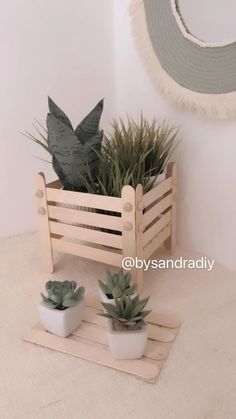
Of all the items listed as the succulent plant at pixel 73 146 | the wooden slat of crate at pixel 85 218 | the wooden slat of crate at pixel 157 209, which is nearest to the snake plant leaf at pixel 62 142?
the succulent plant at pixel 73 146

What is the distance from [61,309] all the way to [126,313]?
146mm

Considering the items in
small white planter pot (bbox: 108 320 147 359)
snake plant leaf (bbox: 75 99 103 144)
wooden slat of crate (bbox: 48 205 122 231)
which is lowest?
small white planter pot (bbox: 108 320 147 359)

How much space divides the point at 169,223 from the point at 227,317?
1.06 feet

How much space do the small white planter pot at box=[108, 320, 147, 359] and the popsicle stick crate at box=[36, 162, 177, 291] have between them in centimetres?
21

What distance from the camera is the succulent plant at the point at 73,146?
0.86 meters

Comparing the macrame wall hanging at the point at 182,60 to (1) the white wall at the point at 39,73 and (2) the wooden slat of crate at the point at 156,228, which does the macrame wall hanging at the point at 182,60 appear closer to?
(1) the white wall at the point at 39,73

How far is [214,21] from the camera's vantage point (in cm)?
86

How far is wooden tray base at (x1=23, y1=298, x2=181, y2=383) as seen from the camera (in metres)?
0.68

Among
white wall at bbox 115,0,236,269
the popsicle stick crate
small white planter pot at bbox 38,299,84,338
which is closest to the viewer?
small white planter pot at bbox 38,299,84,338

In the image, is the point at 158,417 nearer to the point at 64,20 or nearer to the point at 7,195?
the point at 7,195

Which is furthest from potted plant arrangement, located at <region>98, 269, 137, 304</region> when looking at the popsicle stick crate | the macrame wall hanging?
the macrame wall hanging

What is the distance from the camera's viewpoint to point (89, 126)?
0.92 m

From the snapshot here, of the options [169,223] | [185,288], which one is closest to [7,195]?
[169,223]

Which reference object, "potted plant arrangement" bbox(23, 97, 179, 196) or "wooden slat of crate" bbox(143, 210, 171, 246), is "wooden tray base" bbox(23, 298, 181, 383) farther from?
"potted plant arrangement" bbox(23, 97, 179, 196)
